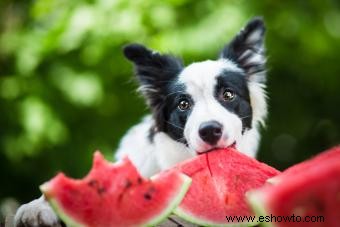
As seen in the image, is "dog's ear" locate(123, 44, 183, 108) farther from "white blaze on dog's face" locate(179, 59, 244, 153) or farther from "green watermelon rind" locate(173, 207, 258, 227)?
"green watermelon rind" locate(173, 207, 258, 227)

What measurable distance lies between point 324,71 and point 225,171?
118 inches

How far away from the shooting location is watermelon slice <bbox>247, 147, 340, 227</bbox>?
1.45 meters

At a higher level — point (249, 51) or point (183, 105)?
point (249, 51)

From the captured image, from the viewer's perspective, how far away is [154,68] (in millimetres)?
3168

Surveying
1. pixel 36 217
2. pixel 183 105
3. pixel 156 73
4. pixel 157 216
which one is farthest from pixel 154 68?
pixel 157 216

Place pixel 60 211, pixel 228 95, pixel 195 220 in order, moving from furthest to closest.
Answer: pixel 228 95
pixel 195 220
pixel 60 211

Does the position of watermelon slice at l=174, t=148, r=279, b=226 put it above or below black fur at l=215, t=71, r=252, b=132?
below

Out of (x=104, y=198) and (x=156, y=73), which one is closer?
(x=104, y=198)

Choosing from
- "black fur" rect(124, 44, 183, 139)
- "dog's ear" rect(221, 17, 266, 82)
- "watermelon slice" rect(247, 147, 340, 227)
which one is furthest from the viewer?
"dog's ear" rect(221, 17, 266, 82)

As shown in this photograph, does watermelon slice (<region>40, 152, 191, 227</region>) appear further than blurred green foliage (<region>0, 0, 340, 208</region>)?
No

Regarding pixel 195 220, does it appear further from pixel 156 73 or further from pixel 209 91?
pixel 156 73

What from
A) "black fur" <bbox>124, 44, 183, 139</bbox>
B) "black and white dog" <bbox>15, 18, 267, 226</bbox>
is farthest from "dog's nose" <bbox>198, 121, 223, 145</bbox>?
"black fur" <bbox>124, 44, 183, 139</bbox>

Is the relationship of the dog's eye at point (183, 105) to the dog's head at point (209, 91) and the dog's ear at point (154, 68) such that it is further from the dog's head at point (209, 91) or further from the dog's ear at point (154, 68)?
the dog's ear at point (154, 68)

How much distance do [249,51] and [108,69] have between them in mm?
1840
